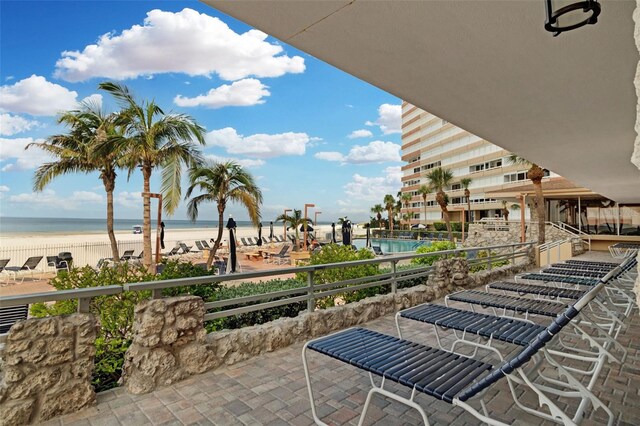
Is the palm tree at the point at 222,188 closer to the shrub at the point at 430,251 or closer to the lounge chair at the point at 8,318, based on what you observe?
the shrub at the point at 430,251

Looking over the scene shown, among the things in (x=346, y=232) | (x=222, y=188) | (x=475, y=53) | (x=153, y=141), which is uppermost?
(x=153, y=141)

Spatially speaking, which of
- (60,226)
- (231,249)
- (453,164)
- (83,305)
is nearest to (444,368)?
(83,305)

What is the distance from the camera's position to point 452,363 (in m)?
2.47

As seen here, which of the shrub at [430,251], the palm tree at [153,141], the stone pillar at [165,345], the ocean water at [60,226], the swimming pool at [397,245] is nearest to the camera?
the stone pillar at [165,345]

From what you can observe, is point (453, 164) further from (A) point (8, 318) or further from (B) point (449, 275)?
(A) point (8, 318)

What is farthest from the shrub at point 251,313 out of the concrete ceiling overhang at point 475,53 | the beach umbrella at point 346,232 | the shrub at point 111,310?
the beach umbrella at point 346,232

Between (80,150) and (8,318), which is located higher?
(80,150)

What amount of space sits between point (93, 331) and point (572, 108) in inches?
175

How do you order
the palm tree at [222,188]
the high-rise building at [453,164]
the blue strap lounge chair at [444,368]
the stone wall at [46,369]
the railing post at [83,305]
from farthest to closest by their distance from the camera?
the high-rise building at [453,164]
the palm tree at [222,188]
the railing post at [83,305]
the stone wall at [46,369]
the blue strap lounge chair at [444,368]

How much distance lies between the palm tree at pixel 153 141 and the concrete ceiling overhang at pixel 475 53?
448 inches

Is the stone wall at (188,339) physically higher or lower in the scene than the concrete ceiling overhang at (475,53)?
lower

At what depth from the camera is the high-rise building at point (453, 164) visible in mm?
50531

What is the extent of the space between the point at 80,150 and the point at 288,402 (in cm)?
1492

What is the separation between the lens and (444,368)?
7.85 feet
